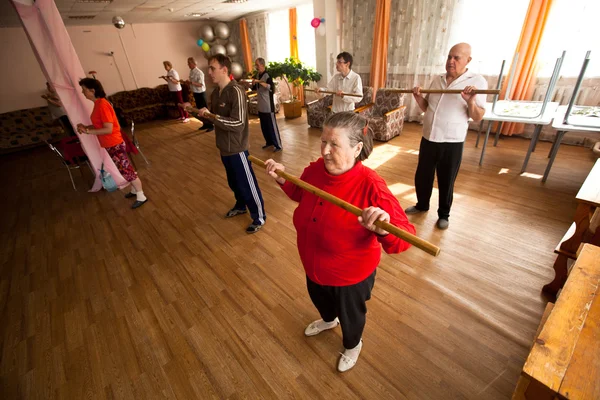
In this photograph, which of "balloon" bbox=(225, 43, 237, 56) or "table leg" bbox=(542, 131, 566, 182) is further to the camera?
"balloon" bbox=(225, 43, 237, 56)

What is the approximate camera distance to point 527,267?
7.04ft

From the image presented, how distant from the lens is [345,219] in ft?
3.59

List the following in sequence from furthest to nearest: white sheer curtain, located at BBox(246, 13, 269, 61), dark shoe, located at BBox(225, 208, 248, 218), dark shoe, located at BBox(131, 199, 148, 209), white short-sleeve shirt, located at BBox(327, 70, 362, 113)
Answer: white sheer curtain, located at BBox(246, 13, 269, 61) < dark shoe, located at BBox(131, 199, 148, 209) < white short-sleeve shirt, located at BBox(327, 70, 362, 113) < dark shoe, located at BBox(225, 208, 248, 218)

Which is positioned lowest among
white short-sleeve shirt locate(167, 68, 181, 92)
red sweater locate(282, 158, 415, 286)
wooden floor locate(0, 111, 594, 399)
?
wooden floor locate(0, 111, 594, 399)

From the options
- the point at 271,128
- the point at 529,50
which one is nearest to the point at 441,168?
the point at 271,128

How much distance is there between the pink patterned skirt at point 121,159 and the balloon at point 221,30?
7.91 meters

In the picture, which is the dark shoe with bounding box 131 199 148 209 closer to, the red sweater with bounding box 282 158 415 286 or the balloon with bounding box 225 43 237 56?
the red sweater with bounding box 282 158 415 286

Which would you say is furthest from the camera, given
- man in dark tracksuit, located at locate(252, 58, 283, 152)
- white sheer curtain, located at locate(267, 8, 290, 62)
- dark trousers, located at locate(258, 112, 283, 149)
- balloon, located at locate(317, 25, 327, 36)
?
white sheer curtain, located at locate(267, 8, 290, 62)

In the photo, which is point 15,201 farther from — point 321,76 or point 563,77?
point 563,77

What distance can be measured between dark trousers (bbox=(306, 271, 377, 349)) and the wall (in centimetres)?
999

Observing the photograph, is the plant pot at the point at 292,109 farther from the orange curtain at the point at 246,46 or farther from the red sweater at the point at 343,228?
the red sweater at the point at 343,228

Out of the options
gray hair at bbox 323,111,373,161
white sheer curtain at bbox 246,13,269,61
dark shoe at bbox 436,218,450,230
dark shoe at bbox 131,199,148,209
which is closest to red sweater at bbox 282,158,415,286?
gray hair at bbox 323,111,373,161

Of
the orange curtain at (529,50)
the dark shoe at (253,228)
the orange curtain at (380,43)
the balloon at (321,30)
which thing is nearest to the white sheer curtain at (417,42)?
the orange curtain at (380,43)

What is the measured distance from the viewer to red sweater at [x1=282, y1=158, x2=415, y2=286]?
1040 mm
